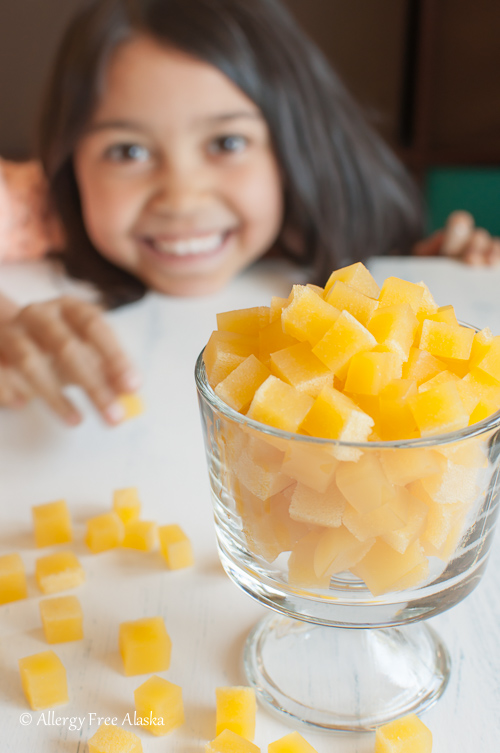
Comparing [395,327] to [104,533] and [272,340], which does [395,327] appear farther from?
[104,533]

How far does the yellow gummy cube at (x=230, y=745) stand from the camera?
1.40 ft

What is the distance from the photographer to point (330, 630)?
0.55m

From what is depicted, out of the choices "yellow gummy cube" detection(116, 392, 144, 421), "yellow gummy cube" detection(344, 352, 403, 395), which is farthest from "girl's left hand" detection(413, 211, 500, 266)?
"yellow gummy cube" detection(344, 352, 403, 395)

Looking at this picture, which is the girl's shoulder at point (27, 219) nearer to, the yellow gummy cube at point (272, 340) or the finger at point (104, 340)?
the finger at point (104, 340)

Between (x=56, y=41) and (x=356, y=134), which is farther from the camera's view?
(x=56, y=41)

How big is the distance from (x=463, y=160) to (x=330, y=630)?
253 centimetres

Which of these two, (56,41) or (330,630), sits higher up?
(56,41)

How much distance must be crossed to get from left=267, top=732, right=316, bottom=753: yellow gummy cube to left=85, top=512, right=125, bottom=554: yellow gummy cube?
0.80 ft

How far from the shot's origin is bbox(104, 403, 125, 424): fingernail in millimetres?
814

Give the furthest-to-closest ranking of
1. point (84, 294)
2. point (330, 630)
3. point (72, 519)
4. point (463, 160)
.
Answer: point (463, 160) → point (84, 294) → point (72, 519) → point (330, 630)

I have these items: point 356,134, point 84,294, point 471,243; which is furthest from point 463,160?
point 84,294

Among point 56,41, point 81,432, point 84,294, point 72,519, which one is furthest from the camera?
point 56,41

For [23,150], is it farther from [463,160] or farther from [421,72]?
[463,160]

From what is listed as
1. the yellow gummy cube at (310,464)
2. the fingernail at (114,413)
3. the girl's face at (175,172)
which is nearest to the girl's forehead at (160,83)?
Answer: the girl's face at (175,172)
